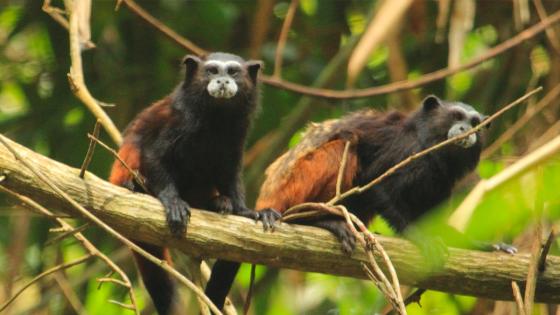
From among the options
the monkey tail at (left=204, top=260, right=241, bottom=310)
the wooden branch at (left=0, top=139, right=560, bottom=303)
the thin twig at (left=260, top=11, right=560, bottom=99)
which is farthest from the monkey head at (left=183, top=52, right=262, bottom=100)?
the monkey tail at (left=204, top=260, right=241, bottom=310)

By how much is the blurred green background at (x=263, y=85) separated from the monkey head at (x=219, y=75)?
1.45 m

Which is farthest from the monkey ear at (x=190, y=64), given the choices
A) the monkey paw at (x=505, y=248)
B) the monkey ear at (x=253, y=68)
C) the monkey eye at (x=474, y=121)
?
the monkey paw at (x=505, y=248)

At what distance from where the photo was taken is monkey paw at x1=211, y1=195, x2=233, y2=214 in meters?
4.76

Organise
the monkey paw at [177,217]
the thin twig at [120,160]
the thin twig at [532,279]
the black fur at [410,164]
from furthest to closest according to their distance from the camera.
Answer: the black fur at [410,164] → the monkey paw at [177,217] → the thin twig at [120,160] → the thin twig at [532,279]

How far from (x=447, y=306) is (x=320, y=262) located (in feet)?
4.17

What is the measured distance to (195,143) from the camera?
5047mm

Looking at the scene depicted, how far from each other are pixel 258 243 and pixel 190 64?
143 centimetres

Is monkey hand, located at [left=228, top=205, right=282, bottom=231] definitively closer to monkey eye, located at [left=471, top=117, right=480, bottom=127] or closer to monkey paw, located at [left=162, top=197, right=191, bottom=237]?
monkey paw, located at [left=162, top=197, right=191, bottom=237]

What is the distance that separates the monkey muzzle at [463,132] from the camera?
17.3 feet

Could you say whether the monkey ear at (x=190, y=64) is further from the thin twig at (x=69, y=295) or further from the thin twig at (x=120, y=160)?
the thin twig at (x=69, y=295)

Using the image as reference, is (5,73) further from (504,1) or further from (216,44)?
(504,1)

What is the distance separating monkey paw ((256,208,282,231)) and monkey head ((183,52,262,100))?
839mm

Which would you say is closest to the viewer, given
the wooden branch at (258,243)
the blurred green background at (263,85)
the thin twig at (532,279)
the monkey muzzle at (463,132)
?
the thin twig at (532,279)

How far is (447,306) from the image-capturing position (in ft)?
17.4
